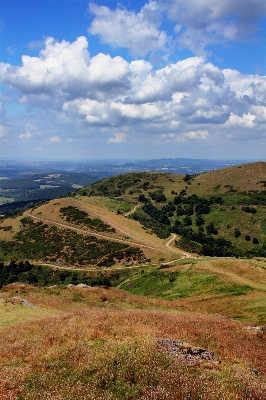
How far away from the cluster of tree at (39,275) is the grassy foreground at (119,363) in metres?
44.7

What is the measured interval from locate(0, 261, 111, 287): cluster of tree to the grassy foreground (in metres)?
44.7

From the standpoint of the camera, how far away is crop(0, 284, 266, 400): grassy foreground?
26.6 feet

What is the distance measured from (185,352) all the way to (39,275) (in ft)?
213

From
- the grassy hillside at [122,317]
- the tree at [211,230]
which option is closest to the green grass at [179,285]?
the grassy hillside at [122,317]

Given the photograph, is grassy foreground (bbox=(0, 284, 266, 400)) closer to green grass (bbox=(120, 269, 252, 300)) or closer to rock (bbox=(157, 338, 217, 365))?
rock (bbox=(157, 338, 217, 365))

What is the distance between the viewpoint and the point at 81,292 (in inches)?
1245

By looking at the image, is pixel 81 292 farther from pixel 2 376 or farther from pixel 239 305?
pixel 2 376

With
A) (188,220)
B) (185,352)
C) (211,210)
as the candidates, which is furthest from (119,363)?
(211,210)

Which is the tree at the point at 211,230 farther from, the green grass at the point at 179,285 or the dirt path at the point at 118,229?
the green grass at the point at 179,285

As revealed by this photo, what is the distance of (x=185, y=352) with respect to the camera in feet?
36.9

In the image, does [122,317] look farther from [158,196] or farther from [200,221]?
[158,196]

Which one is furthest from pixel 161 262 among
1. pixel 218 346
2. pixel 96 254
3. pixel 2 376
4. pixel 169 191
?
pixel 169 191

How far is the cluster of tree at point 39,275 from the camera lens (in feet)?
205

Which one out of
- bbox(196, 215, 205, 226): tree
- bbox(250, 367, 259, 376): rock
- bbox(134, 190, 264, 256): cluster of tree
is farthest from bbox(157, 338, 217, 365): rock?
bbox(196, 215, 205, 226): tree
